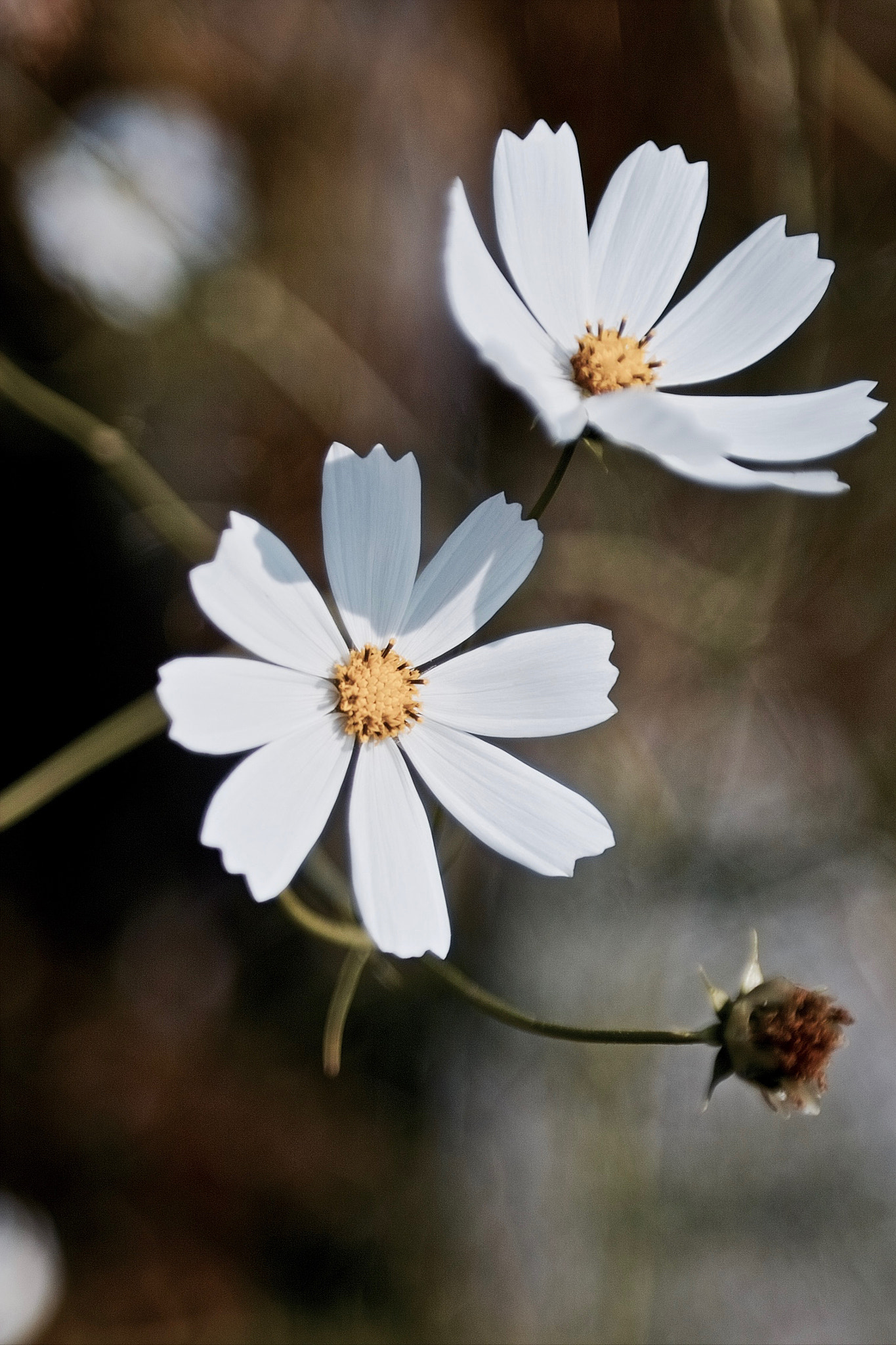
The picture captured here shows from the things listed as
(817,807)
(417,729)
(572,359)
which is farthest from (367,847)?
A: (817,807)

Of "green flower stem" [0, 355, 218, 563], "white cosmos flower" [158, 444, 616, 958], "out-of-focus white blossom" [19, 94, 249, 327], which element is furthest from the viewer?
"out-of-focus white blossom" [19, 94, 249, 327]

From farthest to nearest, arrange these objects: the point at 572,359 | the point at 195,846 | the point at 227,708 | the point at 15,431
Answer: the point at 195,846 < the point at 15,431 < the point at 572,359 < the point at 227,708

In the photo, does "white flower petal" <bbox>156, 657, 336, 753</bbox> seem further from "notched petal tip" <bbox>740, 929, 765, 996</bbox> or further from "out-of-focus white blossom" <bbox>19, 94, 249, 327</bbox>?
"out-of-focus white blossom" <bbox>19, 94, 249, 327</bbox>

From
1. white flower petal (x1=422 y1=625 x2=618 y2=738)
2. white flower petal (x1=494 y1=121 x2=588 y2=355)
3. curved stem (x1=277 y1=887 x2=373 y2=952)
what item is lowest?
curved stem (x1=277 y1=887 x2=373 y2=952)

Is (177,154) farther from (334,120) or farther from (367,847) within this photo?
(367,847)

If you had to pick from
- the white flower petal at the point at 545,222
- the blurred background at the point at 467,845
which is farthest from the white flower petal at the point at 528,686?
the blurred background at the point at 467,845

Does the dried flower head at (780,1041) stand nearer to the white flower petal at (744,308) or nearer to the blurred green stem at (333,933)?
the blurred green stem at (333,933)

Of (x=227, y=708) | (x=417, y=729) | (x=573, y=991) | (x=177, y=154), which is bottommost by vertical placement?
(x=227, y=708)

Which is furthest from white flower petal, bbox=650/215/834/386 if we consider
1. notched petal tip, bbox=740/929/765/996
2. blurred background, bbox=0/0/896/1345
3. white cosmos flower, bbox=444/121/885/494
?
blurred background, bbox=0/0/896/1345
